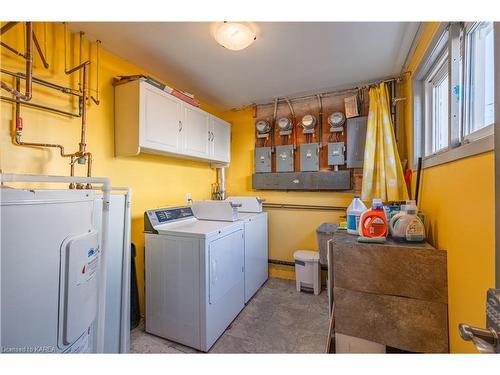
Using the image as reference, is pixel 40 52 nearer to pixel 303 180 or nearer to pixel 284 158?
pixel 284 158

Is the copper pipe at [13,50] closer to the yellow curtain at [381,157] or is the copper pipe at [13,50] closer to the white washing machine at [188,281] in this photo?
the white washing machine at [188,281]

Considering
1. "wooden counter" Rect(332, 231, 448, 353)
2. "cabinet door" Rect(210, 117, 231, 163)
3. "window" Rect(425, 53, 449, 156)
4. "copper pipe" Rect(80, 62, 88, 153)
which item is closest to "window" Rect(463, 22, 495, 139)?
"window" Rect(425, 53, 449, 156)

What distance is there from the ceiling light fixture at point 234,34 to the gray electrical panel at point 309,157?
157 centimetres

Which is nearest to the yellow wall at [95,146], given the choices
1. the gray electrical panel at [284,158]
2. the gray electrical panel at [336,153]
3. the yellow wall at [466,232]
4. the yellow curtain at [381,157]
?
the gray electrical panel at [284,158]

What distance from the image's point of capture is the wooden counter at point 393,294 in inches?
43.3

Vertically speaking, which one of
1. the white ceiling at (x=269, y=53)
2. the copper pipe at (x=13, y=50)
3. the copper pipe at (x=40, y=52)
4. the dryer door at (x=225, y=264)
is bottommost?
the dryer door at (x=225, y=264)

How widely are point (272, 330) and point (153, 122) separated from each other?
2111 millimetres

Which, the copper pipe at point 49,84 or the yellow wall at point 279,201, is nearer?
the copper pipe at point 49,84

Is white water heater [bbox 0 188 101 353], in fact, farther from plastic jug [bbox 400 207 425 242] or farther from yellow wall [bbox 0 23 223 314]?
plastic jug [bbox 400 207 425 242]

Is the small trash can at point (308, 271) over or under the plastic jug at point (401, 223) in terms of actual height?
under

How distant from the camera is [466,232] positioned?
0.94 metres

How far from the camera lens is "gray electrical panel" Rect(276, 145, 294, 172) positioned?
2.92 m
